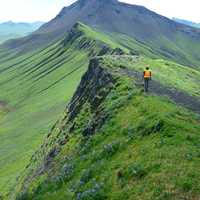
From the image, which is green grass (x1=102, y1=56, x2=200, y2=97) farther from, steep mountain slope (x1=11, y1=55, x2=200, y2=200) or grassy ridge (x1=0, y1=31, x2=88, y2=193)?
grassy ridge (x1=0, y1=31, x2=88, y2=193)

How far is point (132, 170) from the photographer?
30.6m

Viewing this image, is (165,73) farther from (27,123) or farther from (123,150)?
(27,123)

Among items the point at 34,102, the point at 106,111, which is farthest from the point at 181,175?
the point at 34,102

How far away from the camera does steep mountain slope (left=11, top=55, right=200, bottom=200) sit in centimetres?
2801

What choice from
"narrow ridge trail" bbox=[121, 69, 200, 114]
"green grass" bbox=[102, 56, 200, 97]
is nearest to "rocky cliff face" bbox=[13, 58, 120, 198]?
"green grass" bbox=[102, 56, 200, 97]

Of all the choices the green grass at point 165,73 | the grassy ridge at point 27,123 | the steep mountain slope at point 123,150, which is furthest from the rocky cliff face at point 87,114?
the grassy ridge at point 27,123

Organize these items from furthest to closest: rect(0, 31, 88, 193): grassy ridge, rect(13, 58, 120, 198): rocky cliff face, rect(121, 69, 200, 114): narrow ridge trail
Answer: rect(0, 31, 88, 193): grassy ridge
rect(13, 58, 120, 198): rocky cliff face
rect(121, 69, 200, 114): narrow ridge trail

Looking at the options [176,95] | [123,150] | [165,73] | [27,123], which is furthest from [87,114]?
[27,123]

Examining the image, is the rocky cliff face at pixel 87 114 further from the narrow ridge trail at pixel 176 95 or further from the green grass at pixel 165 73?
the narrow ridge trail at pixel 176 95

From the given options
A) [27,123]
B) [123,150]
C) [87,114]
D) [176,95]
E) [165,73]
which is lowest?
[27,123]

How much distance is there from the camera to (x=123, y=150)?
35.2 metres

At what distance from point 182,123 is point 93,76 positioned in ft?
92.8

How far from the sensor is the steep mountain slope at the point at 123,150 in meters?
28.0

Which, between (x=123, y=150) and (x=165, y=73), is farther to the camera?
(x=165, y=73)
